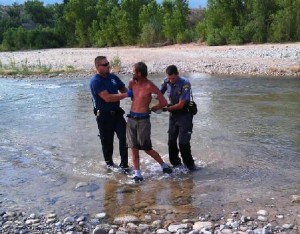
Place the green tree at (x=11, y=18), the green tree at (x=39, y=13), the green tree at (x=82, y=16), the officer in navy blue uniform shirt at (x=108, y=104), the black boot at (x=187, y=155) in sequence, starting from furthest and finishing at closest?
the green tree at (x=39, y=13)
the green tree at (x=11, y=18)
the green tree at (x=82, y=16)
the black boot at (x=187, y=155)
the officer in navy blue uniform shirt at (x=108, y=104)

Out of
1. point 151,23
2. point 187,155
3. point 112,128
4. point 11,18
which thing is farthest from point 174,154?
point 11,18

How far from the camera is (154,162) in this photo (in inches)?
337

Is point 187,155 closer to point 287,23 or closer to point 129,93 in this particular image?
point 129,93

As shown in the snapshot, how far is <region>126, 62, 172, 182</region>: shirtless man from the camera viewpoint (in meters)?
7.12

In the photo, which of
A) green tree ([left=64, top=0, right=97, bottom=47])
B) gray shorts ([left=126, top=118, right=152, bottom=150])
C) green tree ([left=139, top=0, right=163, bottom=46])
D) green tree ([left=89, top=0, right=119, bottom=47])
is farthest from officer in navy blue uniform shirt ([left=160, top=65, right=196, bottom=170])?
green tree ([left=64, top=0, right=97, bottom=47])

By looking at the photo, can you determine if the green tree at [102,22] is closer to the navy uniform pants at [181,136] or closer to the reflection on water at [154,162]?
the reflection on water at [154,162]

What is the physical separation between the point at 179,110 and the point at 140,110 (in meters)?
0.67

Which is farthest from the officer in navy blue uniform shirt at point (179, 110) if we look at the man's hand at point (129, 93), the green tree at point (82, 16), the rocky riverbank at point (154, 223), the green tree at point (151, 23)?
the green tree at point (82, 16)

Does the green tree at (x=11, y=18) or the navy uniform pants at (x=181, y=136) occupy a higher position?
the green tree at (x=11, y=18)

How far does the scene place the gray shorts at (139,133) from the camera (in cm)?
732

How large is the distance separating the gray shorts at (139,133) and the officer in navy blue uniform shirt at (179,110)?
1.44 feet

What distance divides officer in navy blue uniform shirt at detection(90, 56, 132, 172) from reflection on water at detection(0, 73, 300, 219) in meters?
0.45

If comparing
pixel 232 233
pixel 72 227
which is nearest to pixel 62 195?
pixel 72 227

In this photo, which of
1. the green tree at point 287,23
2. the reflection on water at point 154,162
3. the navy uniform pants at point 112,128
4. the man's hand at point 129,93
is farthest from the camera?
the green tree at point 287,23
